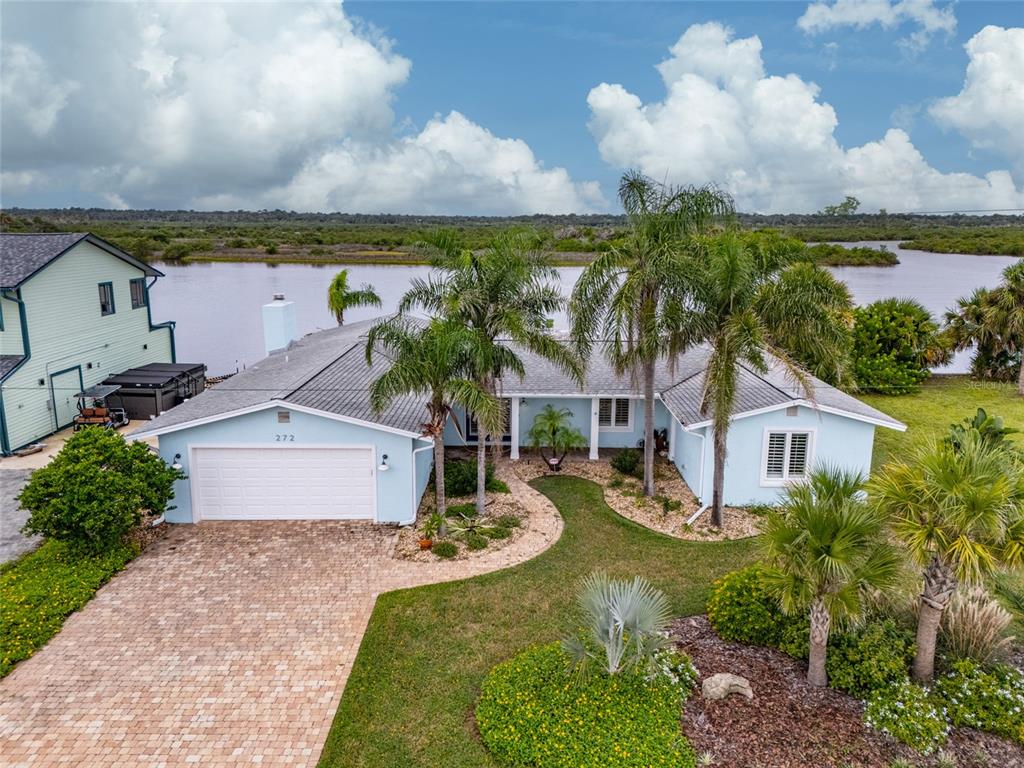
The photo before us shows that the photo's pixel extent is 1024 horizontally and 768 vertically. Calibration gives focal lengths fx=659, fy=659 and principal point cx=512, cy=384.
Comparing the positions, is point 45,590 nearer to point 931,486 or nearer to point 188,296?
point 931,486

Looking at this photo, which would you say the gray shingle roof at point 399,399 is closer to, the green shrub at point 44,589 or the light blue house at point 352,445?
the light blue house at point 352,445

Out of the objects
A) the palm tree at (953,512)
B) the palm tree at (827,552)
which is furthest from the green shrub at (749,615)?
the palm tree at (953,512)

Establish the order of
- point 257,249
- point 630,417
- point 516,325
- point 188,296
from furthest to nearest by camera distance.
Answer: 1. point 257,249
2. point 188,296
3. point 630,417
4. point 516,325

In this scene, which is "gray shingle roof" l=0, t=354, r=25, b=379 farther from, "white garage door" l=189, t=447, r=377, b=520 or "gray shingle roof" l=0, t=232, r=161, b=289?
"white garage door" l=189, t=447, r=377, b=520

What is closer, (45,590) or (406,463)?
(45,590)

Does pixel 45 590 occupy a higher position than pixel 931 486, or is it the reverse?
pixel 931 486

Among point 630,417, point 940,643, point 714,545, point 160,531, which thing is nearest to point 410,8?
point 630,417

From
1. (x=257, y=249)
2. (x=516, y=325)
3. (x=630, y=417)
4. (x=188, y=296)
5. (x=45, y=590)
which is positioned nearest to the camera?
(x=45, y=590)

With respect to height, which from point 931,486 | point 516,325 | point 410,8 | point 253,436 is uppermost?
point 410,8
